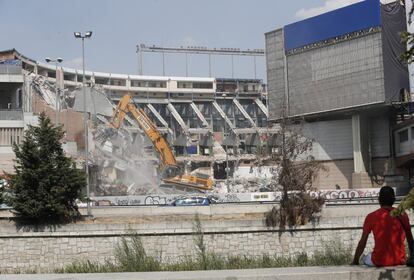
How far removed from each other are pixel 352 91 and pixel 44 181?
49533 mm

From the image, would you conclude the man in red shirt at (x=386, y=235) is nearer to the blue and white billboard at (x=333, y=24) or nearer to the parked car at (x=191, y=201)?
the parked car at (x=191, y=201)

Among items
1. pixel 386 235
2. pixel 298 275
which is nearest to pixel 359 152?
pixel 386 235

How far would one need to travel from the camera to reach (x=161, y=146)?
6831 centimetres

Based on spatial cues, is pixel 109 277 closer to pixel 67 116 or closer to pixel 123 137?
pixel 123 137

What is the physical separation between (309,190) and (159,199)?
76.5ft

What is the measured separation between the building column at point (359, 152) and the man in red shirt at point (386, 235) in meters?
71.9

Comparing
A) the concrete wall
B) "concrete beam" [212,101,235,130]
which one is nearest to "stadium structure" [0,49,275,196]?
"concrete beam" [212,101,235,130]

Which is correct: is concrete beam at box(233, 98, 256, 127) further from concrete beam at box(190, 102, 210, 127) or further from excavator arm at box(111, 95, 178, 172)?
excavator arm at box(111, 95, 178, 172)

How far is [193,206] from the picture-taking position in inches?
1866

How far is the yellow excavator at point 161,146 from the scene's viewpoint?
6781 centimetres

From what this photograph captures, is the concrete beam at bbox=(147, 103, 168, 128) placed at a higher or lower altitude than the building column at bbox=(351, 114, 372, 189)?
higher

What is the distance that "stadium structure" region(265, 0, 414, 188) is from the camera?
73.3 meters

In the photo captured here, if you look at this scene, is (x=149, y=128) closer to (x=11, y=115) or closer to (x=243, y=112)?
(x=11, y=115)

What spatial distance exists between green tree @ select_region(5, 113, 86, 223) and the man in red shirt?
104 feet
